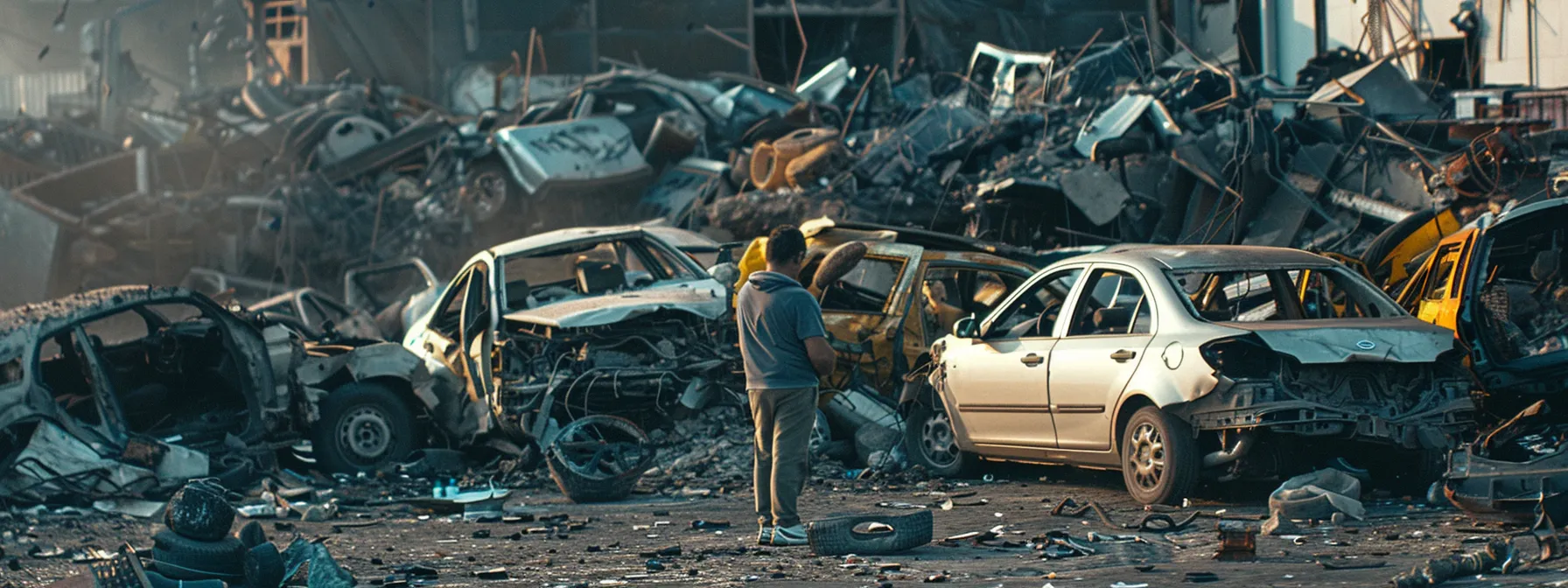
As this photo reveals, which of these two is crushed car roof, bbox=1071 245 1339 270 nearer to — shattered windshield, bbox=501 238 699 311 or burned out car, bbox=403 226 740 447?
burned out car, bbox=403 226 740 447

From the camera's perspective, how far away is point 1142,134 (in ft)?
58.3

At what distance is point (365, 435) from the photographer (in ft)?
42.2

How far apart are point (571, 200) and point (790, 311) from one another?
50.1 feet

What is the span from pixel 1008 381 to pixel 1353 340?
6.87ft

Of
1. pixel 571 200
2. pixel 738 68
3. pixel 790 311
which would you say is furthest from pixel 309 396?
pixel 738 68

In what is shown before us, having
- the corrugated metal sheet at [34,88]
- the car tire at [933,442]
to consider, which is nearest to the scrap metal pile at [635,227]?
the car tire at [933,442]

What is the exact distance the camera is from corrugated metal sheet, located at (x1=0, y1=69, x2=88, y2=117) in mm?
47750

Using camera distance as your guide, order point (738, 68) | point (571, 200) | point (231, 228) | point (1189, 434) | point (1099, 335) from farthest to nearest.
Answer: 1. point (738, 68)
2. point (231, 228)
3. point (571, 200)
4. point (1099, 335)
5. point (1189, 434)

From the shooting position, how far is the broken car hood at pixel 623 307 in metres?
12.2

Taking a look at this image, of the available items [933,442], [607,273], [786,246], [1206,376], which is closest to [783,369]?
[786,246]

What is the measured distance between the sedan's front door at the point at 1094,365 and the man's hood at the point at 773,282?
2.00 metres

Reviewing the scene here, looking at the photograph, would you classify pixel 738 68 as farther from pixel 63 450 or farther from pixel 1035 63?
pixel 63 450

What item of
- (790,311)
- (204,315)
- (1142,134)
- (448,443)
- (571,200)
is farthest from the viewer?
(571,200)

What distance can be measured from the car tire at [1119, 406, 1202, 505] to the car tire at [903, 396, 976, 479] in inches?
69.6
